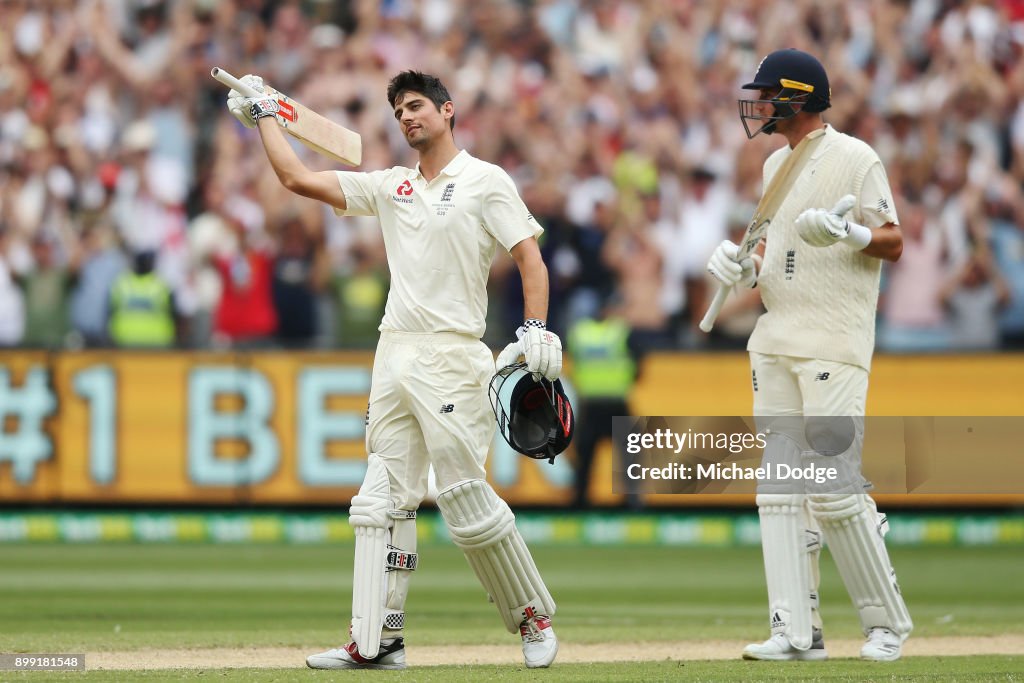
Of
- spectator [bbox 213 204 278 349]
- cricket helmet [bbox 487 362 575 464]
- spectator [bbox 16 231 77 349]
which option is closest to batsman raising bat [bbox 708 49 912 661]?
cricket helmet [bbox 487 362 575 464]

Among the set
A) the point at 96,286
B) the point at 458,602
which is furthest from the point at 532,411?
the point at 96,286

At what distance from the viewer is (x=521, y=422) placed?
7.13 meters

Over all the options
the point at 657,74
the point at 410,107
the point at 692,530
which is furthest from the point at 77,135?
the point at 410,107

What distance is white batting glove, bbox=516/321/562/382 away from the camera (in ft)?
22.5

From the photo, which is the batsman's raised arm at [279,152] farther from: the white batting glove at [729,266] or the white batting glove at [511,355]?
the white batting glove at [729,266]

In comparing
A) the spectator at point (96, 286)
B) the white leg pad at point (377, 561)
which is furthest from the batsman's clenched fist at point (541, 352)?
the spectator at point (96, 286)

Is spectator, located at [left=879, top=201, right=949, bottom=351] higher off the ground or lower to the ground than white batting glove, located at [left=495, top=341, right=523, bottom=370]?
lower

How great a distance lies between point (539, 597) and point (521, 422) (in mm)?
726

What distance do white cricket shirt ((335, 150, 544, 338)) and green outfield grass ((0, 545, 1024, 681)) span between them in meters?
1.43

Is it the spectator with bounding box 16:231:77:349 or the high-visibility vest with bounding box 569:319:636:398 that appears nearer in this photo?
the high-visibility vest with bounding box 569:319:636:398

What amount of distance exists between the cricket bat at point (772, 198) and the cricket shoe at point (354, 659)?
6.43ft

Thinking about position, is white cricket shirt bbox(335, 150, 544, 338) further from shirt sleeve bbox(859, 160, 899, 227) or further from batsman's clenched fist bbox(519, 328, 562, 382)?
shirt sleeve bbox(859, 160, 899, 227)

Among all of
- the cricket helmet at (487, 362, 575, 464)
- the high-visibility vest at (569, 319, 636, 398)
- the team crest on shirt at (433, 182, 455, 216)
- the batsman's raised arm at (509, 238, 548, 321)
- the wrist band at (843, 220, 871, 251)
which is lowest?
the high-visibility vest at (569, 319, 636, 398)

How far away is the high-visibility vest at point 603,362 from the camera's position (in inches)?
558
